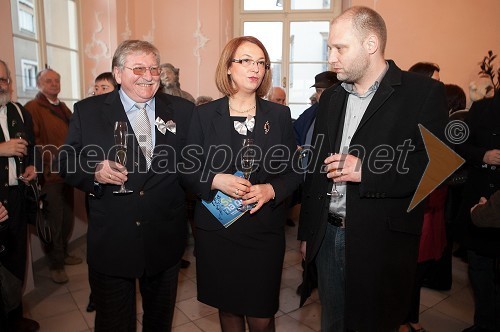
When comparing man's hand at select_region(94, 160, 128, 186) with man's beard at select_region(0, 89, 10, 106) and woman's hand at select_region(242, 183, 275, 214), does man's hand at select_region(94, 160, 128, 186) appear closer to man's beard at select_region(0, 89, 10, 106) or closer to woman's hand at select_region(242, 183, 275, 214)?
woman's hand at select_region(242, 183, 275, 214)

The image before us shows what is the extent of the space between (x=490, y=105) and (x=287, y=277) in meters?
2.48

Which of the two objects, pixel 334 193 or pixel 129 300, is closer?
pixel 334 193

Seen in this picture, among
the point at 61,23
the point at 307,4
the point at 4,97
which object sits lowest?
the point at 4,97

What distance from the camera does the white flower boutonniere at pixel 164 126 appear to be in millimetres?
2049

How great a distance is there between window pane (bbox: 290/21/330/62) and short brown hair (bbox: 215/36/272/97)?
18.5 feet

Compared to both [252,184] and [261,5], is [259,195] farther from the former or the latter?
[261,5]

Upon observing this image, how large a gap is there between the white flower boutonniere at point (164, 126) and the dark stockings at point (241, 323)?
3.32 ft

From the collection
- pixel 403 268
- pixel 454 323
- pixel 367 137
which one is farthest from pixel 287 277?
pixel 367 137

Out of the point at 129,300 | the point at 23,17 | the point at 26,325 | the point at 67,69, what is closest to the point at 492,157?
the point at 129,300

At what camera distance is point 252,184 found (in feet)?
6.48

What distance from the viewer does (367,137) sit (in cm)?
172

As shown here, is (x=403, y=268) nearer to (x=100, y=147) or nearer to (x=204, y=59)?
(x=100, y=147)

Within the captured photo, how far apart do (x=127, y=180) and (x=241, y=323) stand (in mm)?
962

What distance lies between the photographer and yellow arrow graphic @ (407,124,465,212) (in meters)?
1.65
